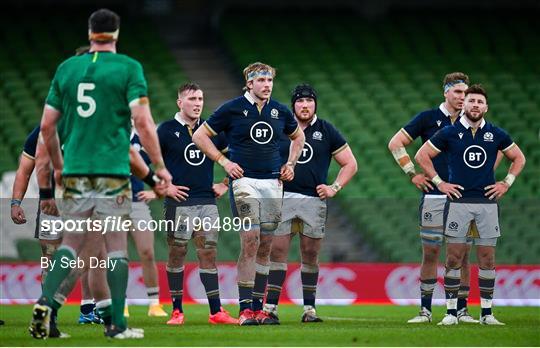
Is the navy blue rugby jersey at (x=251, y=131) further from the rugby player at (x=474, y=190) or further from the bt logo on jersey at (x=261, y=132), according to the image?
the rugby player at (x=474, y=190)

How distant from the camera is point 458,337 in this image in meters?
10.1

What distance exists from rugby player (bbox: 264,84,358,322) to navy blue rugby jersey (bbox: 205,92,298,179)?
777 mm

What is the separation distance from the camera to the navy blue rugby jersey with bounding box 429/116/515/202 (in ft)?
40.0

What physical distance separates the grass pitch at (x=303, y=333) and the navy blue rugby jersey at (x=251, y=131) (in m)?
1.65

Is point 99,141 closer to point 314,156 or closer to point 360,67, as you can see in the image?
point 314,156

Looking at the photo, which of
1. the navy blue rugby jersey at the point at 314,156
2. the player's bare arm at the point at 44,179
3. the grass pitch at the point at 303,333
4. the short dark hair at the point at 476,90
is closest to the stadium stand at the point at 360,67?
the navy blue rugby jersey at the point at 314,156

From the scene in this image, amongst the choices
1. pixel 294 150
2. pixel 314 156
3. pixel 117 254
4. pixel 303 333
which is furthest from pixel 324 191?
pixel 117 254

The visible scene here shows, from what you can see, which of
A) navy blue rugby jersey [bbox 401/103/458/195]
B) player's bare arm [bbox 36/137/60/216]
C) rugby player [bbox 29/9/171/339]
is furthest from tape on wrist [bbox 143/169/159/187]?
navy blue rugby jersey [bbox 401/103/458/195]

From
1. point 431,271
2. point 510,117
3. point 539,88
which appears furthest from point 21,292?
point 539,88

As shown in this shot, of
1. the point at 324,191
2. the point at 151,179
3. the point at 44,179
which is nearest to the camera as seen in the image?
the point at 151,179

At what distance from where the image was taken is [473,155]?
40.0ft

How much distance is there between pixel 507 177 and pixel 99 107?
5.13m

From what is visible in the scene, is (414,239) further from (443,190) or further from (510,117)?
(510,117)

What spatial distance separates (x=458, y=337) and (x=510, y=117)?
52.9 feet
